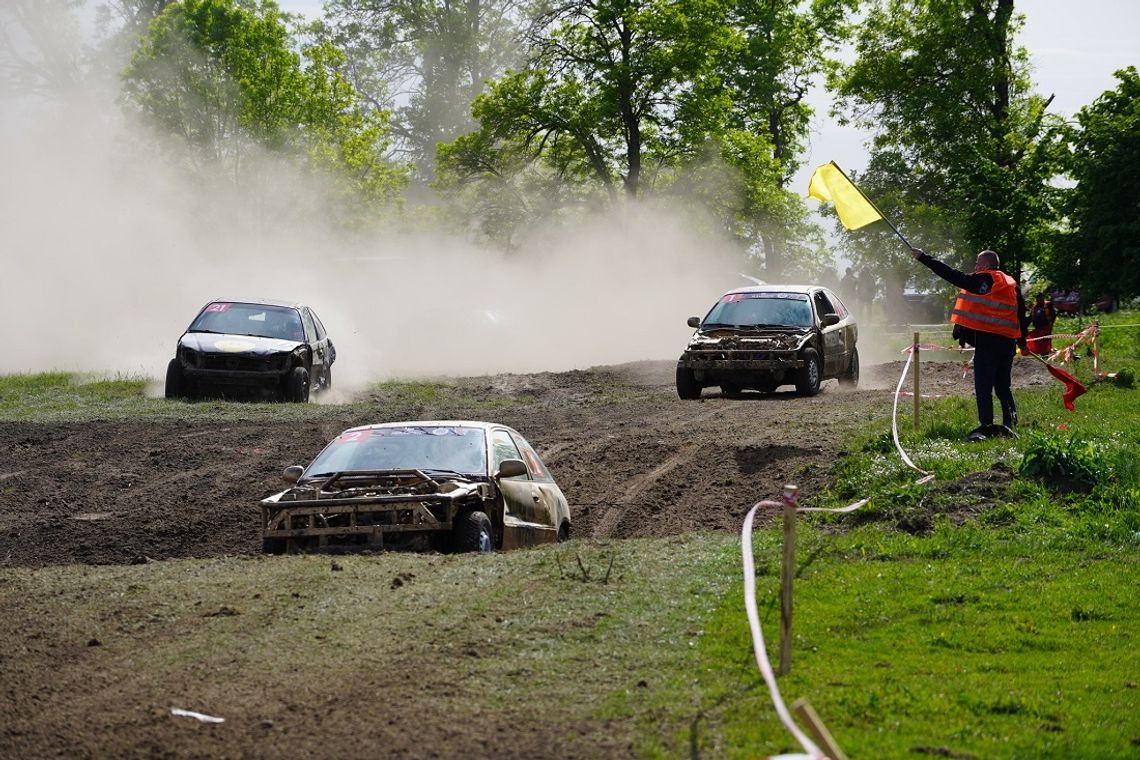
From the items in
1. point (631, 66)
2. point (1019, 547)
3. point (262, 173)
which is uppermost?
point (631, 66)

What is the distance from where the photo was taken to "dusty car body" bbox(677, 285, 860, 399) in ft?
71.3

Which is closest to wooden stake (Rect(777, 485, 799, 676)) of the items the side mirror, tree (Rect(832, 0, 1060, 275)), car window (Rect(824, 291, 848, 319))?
the side mirror

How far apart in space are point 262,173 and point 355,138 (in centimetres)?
513

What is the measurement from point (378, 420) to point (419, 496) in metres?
10.0

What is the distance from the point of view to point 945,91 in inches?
1709

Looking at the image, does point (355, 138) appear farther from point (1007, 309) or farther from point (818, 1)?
point (1007, 309)

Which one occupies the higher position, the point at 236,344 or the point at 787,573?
the point at 236,344

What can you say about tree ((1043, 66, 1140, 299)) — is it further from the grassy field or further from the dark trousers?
the grassy field

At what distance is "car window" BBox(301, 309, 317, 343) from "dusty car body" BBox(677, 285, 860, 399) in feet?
21.3

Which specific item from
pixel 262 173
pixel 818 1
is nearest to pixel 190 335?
pixel 262 173

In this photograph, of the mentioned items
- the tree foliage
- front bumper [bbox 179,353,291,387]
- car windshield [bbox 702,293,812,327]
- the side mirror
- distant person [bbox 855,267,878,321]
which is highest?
the tree foliage

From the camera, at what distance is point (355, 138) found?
156 ft

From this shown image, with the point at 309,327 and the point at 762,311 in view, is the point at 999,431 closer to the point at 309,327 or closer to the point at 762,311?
the point at 762,311

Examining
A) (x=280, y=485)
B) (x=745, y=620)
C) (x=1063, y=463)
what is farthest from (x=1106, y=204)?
(x=745, y=620)
